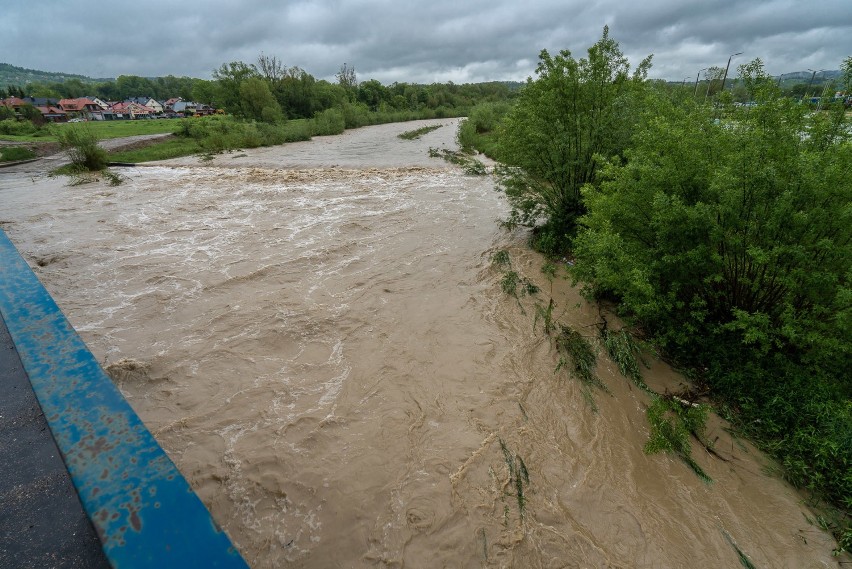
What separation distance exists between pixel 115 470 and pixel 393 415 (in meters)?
3.60

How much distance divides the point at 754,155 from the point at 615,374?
10.8 ft

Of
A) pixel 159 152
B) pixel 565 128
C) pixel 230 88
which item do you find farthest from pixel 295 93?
pixel 565 128

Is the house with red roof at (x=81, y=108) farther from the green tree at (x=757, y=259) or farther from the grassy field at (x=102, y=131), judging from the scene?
the green tree at (x=757, y=259)

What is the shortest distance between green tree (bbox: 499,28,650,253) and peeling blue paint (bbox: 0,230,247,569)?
8420 mm

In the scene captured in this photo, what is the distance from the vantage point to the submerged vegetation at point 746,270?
177 inches

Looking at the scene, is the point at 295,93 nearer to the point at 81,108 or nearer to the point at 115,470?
the point at 115,470

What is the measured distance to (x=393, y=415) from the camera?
16.1ft

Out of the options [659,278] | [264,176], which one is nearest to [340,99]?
[264,176]

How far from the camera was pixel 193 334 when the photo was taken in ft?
20.6

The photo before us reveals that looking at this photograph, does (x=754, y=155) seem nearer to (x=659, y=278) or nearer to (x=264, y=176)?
(x=659, y=278)

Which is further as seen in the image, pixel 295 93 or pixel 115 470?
pixel 295 93

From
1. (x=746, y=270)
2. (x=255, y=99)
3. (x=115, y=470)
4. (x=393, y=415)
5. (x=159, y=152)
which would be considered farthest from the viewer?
(x=255, y=99)

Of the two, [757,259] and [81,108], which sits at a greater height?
[81,108]

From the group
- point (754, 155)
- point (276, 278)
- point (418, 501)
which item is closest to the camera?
point (418, 501)
